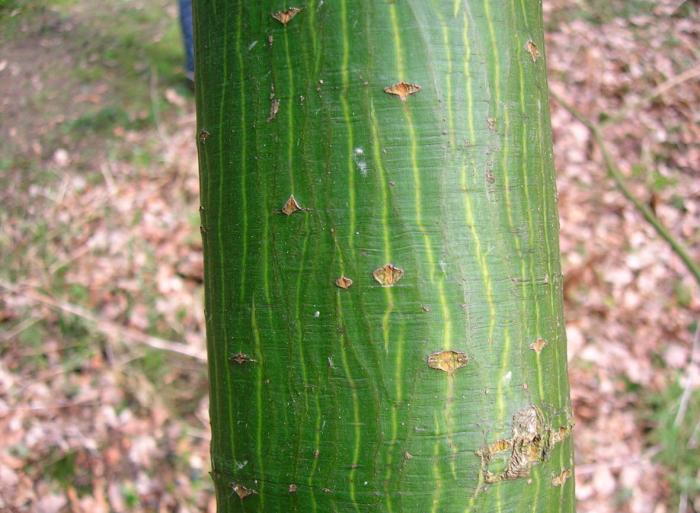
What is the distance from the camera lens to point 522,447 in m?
0.95

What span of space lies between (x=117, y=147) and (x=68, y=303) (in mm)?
1553

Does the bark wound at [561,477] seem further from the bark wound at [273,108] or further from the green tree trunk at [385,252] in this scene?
the bark wound at [273,108]

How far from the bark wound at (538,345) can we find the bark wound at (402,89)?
0.39 metres

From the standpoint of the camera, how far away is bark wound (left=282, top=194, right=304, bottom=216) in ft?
2.96

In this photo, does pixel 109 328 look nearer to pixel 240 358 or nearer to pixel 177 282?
pixel 177 282

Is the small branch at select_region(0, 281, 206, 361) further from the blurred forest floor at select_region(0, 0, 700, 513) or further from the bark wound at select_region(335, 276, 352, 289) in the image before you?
the bark wound at select_region(335, 276, 352, 289)

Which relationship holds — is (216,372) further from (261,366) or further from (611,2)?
(611,2)

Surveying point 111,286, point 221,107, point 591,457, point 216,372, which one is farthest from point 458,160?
point 111,286

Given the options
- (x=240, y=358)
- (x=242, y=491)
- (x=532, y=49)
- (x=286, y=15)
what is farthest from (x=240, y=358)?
(x=532, y=49)

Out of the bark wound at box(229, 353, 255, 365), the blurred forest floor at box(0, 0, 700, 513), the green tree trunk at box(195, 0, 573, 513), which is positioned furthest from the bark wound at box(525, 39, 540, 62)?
the blurred forest floor at box(0, 0, 700, 513)

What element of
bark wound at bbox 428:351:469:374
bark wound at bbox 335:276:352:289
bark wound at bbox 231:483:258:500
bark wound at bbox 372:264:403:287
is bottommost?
bark wound at bbox 231:483:258:500

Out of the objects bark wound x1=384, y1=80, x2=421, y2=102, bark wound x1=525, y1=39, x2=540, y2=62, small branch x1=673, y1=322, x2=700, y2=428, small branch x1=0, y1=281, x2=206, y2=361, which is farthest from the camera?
small branch x1=0, y1=281, x2=206, y2=361

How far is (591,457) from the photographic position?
332cm

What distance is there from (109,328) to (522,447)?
356 cm
